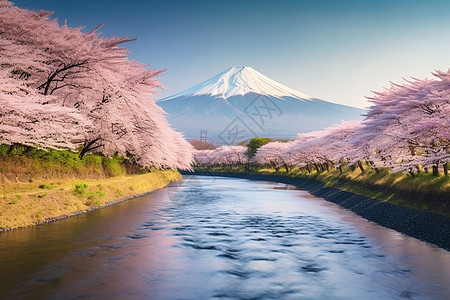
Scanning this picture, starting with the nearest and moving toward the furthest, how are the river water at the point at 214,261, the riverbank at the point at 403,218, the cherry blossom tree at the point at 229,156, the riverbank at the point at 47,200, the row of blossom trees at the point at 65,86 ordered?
the river water at the point at 214,261 → the row of blossom trees at the point at 65,86 → the riverbank at the point at 403,218 → the riverbank at the point at 47,200 → the cherry blossom tree at the point at 229,156

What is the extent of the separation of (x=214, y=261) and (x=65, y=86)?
20010 millimetres

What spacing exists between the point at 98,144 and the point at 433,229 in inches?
1074

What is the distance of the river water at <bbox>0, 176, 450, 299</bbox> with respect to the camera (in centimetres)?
1074

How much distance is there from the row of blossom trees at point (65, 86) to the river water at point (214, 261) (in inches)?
218

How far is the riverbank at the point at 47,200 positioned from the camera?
18.2 m

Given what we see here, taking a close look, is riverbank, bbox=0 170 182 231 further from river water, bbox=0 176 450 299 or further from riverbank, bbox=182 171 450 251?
riverbank, bbox=182 171 450 251

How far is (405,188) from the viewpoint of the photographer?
89.2 feet

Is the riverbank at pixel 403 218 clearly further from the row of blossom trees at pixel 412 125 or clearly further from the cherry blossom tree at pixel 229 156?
the cherry blossom tree at pixel 229 156

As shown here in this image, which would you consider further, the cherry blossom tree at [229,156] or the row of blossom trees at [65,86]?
the cherry blossom tree at [229,156]

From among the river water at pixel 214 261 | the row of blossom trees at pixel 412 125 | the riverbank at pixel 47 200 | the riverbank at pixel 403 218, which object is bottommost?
the river water at pixel 214 261

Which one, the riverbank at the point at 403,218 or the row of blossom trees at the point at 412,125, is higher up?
the row of blossom trees at the point at 412,125

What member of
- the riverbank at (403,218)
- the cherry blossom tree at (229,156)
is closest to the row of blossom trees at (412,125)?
the riverbank at (403,218)

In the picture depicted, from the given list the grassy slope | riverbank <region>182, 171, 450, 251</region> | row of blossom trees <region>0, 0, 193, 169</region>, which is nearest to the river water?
riverbank <region>182, 171, 450, 251</region>

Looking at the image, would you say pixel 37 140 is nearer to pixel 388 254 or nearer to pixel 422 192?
pixel 388 254
